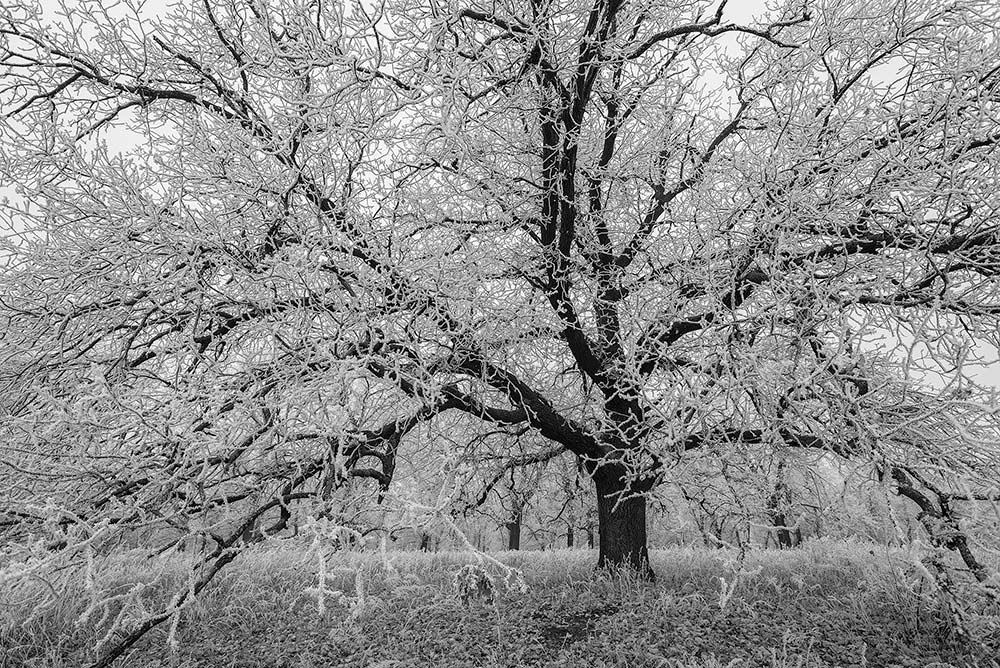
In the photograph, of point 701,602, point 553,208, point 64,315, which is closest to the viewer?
point 64,315

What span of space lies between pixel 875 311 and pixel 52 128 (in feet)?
20.5

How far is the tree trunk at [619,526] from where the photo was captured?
6.56 meters

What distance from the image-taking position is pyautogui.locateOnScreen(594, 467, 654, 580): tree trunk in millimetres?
6562

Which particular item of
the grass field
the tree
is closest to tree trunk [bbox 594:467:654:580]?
the grass field

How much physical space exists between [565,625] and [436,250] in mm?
3711

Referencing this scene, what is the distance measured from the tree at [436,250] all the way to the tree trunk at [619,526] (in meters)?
1.70

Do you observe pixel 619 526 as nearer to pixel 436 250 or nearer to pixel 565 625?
pixel 565 625

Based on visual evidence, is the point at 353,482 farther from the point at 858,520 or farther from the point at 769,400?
the point at 858,520

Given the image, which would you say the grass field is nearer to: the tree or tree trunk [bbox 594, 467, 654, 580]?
tree trunk [bbox 594, 467, 654, 580]

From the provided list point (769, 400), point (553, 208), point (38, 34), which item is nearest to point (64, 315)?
point (38, 34)

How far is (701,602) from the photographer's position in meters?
5.69

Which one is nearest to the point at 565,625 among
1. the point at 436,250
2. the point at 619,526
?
the point at 619,526

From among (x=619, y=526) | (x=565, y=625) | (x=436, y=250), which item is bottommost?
(x=565, y=625)

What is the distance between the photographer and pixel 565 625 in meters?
5.38
